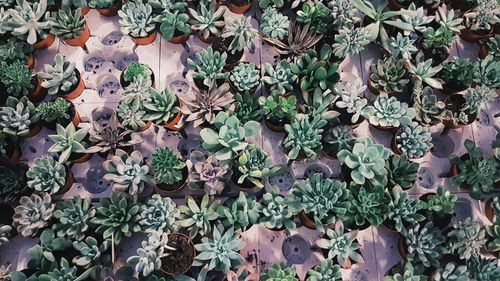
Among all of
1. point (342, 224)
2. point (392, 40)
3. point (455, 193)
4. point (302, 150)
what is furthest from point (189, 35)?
point (455, 193)

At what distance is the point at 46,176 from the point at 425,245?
7.15 ft

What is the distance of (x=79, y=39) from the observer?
2.93 meters

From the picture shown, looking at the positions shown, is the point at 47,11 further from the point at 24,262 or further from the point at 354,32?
Result: the point at 354,32

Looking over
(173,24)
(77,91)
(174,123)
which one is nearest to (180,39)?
(173,24)

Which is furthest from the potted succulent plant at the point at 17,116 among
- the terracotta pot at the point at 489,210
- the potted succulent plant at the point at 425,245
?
the terracotta pot at the point at 489,210

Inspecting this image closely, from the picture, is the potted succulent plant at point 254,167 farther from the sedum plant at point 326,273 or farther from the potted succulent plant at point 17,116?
the potted succulent plant at point 17,116

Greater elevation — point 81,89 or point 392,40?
point 392,40

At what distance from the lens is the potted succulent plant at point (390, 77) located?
277cm

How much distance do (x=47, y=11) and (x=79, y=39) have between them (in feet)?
0.90

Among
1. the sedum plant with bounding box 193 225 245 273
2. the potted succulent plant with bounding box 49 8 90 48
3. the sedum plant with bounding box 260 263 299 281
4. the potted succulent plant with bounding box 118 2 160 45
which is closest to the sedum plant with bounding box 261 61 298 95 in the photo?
the potted succulent plant with bounding box 118 2 160 45

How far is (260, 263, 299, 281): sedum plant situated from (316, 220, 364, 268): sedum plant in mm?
222

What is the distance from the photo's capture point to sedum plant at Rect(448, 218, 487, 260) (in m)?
2.30

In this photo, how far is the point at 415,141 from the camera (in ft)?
8.41

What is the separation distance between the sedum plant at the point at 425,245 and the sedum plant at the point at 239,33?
1.55 meters
